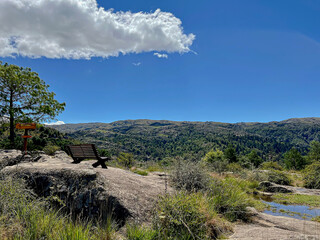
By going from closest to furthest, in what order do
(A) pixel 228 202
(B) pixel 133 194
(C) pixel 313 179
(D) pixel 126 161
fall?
(B) pixel 133 194 → (A) pixel 228 202 → (C) pixel 313 179 → (D) pixel 126 161

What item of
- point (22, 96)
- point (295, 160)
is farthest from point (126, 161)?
point (295, 160)

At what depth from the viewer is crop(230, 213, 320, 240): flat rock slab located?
441 cm

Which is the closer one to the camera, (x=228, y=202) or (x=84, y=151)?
(x=228, y=202)

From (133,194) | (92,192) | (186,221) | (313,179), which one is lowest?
(313,179)

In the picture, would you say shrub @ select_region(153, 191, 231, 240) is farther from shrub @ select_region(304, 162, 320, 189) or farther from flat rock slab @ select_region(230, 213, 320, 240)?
shrub @ select_region(304, 162, 320, 189)

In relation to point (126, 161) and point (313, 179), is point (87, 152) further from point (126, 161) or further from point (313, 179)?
point (313, 179)

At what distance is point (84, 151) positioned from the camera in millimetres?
7926

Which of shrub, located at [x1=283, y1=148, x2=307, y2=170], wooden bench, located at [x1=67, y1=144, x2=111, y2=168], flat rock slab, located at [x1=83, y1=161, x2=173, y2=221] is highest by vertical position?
wooden bench, located at [x1=67, y1=144, x2=111, y2=168]

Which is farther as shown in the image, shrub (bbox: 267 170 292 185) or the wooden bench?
shrub (bbox: 267 170 292 185)

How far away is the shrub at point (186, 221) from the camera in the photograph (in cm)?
417

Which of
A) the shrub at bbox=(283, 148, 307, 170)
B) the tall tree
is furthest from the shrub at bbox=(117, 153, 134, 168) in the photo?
the shrub at bbox=(283, 148, 307, 170)

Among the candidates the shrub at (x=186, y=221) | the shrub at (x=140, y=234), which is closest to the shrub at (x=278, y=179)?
the shrub at (x=186, y=221)

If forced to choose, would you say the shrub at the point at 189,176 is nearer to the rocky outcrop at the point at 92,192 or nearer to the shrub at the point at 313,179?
the rocky outcrop at the point at 92,192

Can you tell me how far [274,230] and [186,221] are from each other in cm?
244
